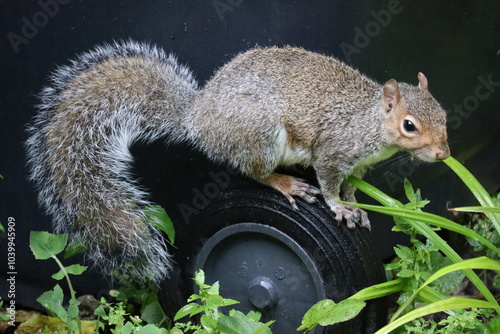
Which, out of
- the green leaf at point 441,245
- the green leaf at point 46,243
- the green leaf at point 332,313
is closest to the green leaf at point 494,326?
the green leaf at point 441,245

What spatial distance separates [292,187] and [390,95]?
49 cm

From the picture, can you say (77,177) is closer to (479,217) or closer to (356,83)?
(356,83)

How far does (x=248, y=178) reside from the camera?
2.51 meters

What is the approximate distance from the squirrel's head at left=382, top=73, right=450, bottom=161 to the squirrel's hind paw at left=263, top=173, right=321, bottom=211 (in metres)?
0.36

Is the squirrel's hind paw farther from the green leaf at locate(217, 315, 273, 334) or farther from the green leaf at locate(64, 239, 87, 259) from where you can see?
the green leaf at locate(64, 239, 87, 259)

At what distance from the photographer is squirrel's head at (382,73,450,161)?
2.15m

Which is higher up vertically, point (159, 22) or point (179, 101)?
point (159, 22)

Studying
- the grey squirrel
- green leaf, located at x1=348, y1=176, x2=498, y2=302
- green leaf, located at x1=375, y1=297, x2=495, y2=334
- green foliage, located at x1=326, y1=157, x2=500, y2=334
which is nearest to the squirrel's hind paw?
the grey squirrel

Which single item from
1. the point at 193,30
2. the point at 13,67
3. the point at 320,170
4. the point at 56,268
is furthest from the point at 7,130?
the point at 320,170

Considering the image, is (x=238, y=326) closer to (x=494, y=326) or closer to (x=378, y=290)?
(x=378, y=290)

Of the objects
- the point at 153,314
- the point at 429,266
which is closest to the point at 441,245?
the point at 429,266

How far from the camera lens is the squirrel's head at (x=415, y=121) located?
2.15 metres

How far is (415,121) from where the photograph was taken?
85.4 inches

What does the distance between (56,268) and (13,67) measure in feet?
3.00
